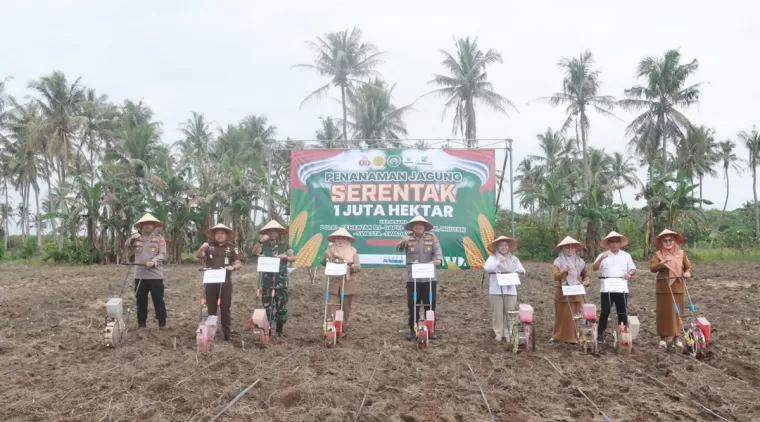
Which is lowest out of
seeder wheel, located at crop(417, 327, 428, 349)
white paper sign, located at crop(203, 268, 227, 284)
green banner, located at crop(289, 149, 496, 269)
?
seeder wheel, located at crop(417, 327, 428, 349)

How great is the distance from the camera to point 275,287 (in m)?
6.68

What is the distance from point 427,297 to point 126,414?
3.82m

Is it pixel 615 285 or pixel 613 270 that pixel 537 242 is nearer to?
pixel 613 270

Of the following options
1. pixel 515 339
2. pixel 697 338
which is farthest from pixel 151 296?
pixel 697 338

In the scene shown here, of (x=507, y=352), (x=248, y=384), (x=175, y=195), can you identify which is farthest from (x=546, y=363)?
(x=175, y=195)

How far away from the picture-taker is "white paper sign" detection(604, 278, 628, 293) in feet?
19.9

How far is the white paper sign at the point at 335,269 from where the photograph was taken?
6527 millimetres

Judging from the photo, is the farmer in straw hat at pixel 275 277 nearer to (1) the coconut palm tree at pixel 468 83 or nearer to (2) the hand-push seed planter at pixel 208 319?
(2) the hand-push seed planter at pixel 208 319

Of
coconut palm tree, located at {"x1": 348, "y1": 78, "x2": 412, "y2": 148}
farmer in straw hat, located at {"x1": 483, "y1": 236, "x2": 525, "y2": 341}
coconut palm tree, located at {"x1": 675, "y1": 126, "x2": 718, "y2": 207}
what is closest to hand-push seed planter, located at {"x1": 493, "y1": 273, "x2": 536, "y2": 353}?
farmer in straw hat, located at {"x1": 483, "y1": 236, "x2": 525, "y2": 341}

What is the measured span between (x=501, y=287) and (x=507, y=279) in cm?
Result: 34

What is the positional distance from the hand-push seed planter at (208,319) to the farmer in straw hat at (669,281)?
476cm

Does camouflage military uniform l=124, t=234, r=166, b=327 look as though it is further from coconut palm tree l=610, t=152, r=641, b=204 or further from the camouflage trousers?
coconut palm tree l=610, t=152, r=641, b=204

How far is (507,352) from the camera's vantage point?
6.18 metres

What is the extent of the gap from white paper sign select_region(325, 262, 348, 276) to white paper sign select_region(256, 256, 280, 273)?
57 cm
